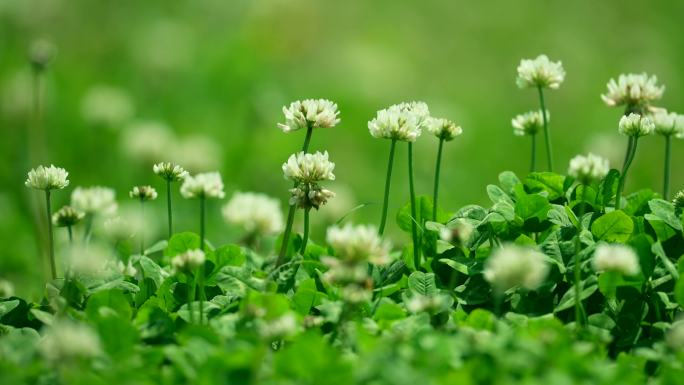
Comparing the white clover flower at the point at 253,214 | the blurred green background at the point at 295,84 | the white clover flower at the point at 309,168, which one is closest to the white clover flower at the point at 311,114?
the white clover flower at the point at 309,168

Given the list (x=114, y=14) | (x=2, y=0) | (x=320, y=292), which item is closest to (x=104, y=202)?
(x=320, y=292)

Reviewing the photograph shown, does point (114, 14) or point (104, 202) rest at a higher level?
point (114, 14)

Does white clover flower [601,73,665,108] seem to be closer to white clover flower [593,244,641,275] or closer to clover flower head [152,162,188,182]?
white clover flower [593,244,641,275]

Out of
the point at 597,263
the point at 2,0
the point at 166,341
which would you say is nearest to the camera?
the point at 597,263

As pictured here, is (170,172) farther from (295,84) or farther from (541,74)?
(295,84)

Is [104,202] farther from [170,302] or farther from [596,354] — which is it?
[596,354]

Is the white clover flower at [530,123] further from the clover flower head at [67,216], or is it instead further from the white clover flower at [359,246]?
the clover flower head at [67,216]
